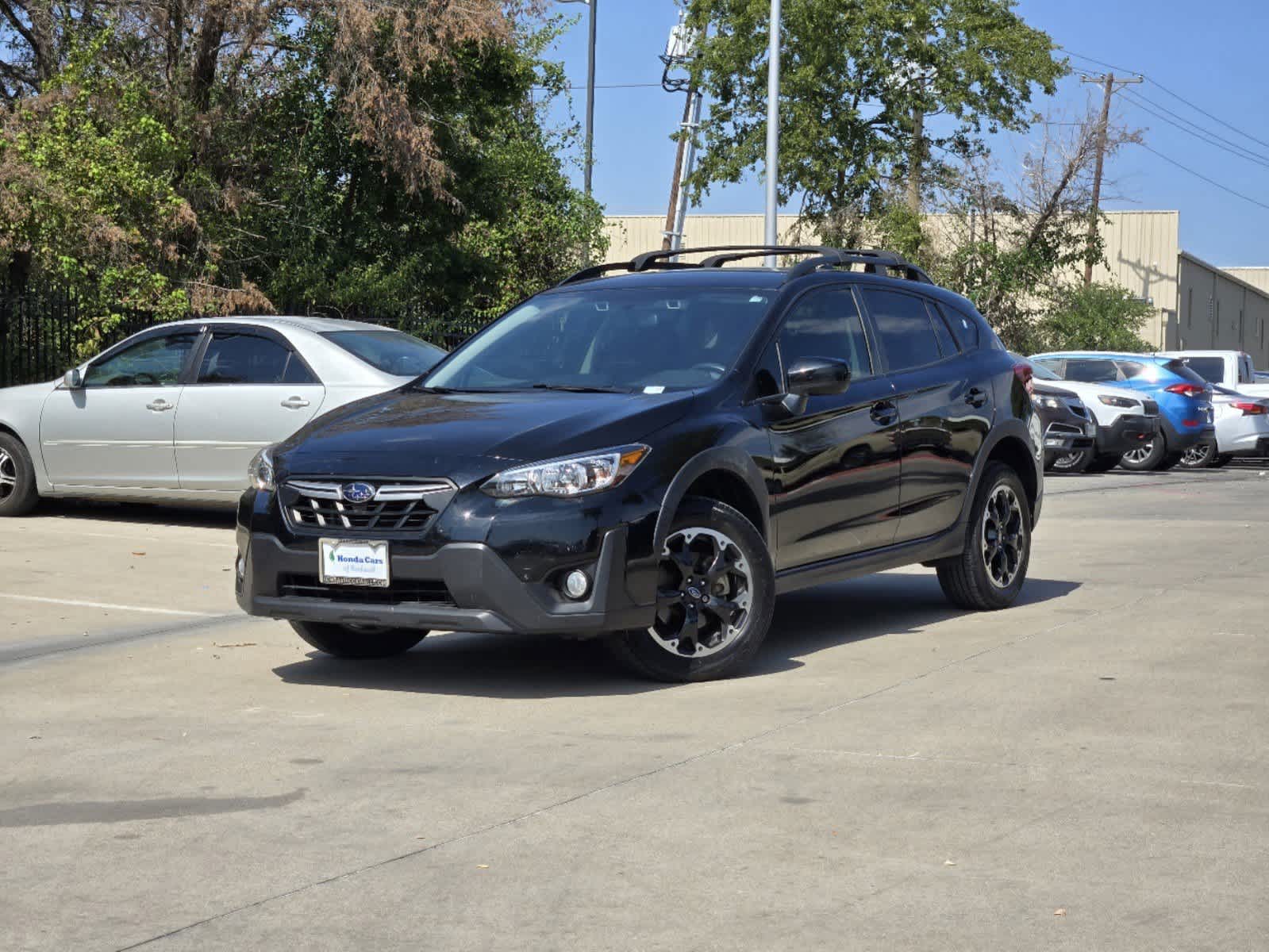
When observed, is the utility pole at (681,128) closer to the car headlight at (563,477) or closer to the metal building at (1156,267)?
the metal building at (1156,267)

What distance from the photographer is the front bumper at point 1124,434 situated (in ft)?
80.9

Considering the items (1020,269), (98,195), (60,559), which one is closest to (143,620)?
(60,559)

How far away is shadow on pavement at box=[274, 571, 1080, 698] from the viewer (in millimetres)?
7332

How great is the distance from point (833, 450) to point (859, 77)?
40.0 m

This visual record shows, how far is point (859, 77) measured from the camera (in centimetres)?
4653

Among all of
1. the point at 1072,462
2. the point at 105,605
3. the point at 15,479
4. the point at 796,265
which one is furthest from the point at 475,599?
the point at 1072,462

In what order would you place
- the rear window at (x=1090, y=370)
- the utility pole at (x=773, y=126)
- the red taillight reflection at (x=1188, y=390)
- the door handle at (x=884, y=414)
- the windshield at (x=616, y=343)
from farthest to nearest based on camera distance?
the utility pole at (x=773, y=126), the rear window at (x=1090, y=370), the red taillight reflection at (x=1188, y=390), the door handle at (x=884, y=414), the windshield at (x=616, y=343)

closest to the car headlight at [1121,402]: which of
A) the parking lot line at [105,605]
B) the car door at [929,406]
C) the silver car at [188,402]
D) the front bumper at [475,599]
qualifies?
the silver car at [188,402]

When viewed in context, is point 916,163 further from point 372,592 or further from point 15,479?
point 372,592

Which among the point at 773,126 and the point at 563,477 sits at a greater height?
the point at 773,126

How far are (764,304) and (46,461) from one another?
7767mm

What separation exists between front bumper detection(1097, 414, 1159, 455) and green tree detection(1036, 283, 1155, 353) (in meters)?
26.6

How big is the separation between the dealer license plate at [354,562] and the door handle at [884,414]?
2.68m

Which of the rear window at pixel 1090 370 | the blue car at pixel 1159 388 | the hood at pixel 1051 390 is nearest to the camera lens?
the hood at pixel 1051 390
